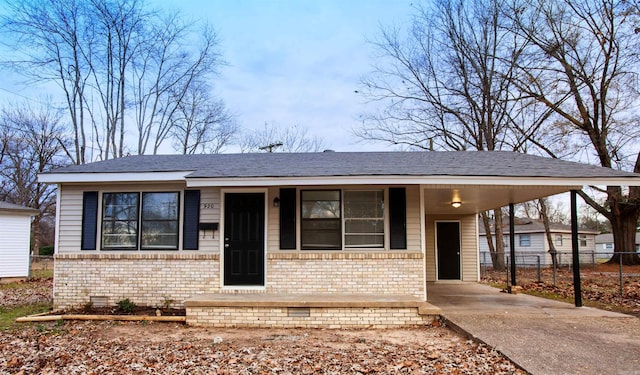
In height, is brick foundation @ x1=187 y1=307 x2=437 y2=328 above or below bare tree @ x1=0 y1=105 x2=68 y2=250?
below

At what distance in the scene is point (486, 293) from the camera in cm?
1065

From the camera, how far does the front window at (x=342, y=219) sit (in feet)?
27.9

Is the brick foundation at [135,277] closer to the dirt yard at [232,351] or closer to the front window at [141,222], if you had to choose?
the front window at [141,222]

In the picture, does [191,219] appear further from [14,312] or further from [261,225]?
[14,312]

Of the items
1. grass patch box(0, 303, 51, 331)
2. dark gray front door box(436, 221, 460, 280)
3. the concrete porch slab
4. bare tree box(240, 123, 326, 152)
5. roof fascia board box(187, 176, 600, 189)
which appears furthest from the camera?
bare tree box(240, 123, 326, 152)

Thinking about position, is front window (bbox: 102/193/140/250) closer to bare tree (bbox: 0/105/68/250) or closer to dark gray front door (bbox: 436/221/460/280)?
dark gray front door (bbox: 436/221/460/280)

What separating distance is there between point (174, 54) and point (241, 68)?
15.1ft

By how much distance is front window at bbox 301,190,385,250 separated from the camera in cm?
850

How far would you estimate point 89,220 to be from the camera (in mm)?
8891

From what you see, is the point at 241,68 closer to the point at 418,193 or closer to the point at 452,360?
the point at 418,193

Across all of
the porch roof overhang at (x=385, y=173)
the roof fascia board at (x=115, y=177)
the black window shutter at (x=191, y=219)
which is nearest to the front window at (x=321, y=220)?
the porch roof overhang at (x=385, y=173)

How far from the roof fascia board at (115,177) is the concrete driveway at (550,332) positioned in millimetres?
5522

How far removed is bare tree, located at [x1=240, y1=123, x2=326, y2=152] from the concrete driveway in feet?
67.9

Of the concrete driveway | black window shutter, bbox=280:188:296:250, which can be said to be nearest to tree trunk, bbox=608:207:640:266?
the concrete driveway
